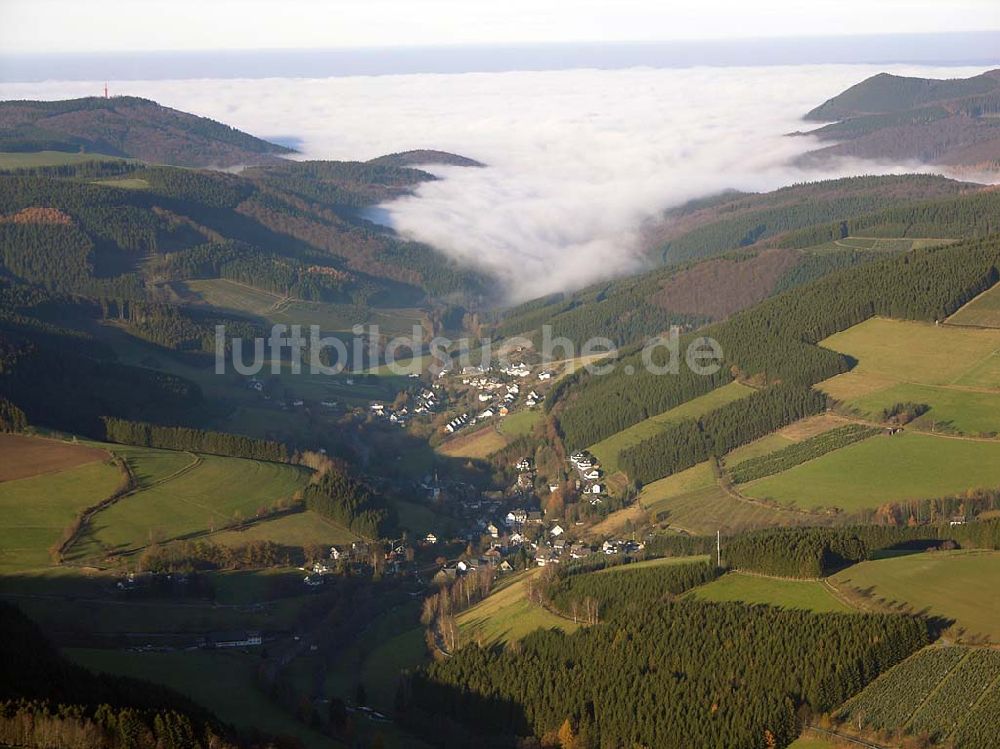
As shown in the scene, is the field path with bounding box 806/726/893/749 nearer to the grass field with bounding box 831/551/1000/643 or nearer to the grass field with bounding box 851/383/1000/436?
the grass field with bounding box 831/551/1000/643

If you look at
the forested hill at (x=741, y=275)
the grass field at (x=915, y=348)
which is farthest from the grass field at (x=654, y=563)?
the forested hill at (x=741, y=275)

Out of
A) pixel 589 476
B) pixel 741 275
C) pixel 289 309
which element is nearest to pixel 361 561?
pixel 589 476

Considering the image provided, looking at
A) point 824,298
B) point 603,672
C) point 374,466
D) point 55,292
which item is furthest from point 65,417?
point 824,298

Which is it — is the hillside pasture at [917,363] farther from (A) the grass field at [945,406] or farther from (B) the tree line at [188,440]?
(B) the tree line at [188,440]

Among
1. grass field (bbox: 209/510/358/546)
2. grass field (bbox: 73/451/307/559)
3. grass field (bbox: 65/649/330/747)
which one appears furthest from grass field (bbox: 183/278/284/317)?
grass field (bbox: 65/649/330/747)

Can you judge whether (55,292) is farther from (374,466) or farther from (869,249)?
(869,249)

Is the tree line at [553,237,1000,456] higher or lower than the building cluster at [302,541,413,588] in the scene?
higher
